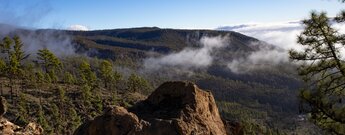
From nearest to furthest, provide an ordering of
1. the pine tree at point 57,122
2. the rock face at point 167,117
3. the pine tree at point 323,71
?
the pine tree at point 323,71 < the rock face at point 167,117 < the pine tree at point 57,122

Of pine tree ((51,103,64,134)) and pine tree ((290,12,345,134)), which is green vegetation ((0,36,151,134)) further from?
pine tree ((290,12,345,134))

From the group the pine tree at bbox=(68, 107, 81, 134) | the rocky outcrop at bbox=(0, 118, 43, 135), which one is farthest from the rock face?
the pine tree at bbox=(68, 107, 81, 134)

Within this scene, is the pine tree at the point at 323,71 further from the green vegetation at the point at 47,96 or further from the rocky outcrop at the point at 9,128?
the green vegetation at the point at 47,96

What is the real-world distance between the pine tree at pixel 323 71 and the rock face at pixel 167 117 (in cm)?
835

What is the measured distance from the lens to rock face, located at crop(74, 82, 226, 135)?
82.7 ft

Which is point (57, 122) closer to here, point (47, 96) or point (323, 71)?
point (47, 96)

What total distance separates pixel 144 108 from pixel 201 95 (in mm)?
4254

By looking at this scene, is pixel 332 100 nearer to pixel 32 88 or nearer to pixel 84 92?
pixel 84 92

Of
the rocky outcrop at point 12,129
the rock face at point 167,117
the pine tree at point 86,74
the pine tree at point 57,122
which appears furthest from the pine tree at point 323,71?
the pine tree at point 86,74

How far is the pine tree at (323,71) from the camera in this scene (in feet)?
62.4

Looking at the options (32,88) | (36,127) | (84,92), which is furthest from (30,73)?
(36,127)

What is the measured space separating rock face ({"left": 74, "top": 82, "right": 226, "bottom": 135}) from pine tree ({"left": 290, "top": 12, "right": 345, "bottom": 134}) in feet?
27.4

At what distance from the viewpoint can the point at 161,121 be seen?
25422 millimetres

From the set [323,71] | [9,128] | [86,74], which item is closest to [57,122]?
[86,74]
